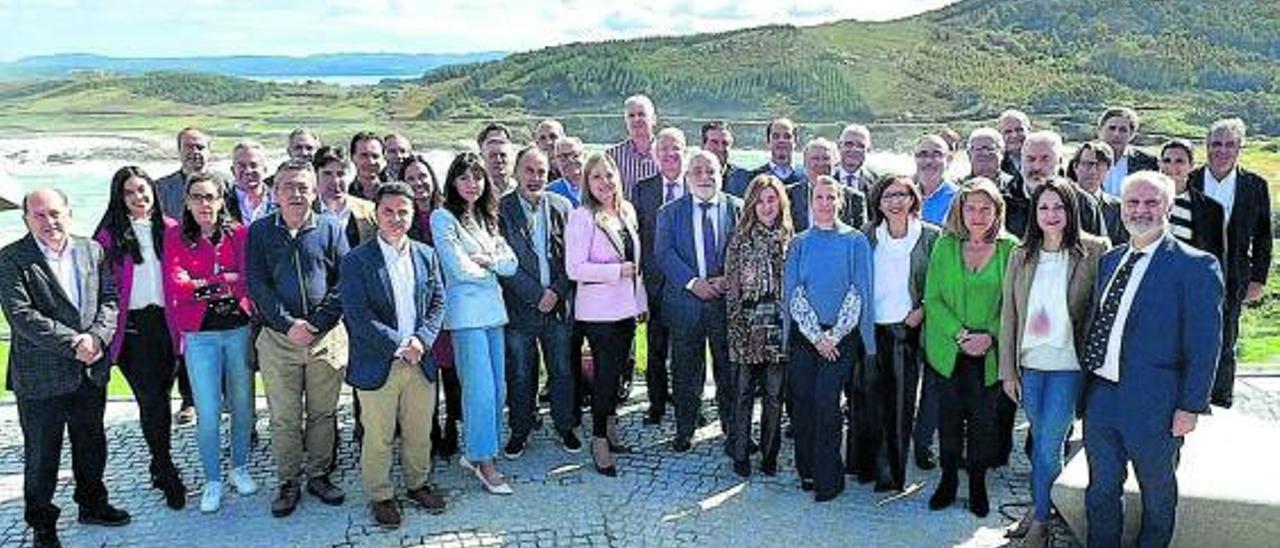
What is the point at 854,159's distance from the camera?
7.05 meters

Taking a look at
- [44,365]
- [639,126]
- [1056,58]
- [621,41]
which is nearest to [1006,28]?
[1056,58]

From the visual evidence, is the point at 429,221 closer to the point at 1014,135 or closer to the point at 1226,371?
the point at 1014,135

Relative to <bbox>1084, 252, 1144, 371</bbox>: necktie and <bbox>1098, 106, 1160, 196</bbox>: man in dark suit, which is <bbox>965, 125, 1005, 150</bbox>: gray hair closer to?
<bbox>1098, 106, 1160, 196</bbox>: man in dark suit

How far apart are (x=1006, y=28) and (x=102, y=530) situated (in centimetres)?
5546

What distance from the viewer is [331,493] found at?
5988 millimetres

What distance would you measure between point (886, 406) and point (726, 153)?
225cm

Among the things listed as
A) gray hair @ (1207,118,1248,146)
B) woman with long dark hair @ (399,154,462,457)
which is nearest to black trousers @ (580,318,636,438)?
woman with long dark hair @ (399,154,462,457)

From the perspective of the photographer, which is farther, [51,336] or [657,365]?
[657,365]

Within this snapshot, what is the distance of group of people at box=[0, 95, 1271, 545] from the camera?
4.90m

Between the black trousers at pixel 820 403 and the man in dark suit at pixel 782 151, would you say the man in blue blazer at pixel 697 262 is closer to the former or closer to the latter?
the black trousers at pixel 820 403

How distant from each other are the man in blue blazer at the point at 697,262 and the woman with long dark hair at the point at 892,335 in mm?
773

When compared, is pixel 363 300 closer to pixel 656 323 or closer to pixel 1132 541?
pixel 656 323

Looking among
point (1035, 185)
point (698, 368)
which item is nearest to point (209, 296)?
point (698, 368)

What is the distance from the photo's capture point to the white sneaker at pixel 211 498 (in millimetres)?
5906
